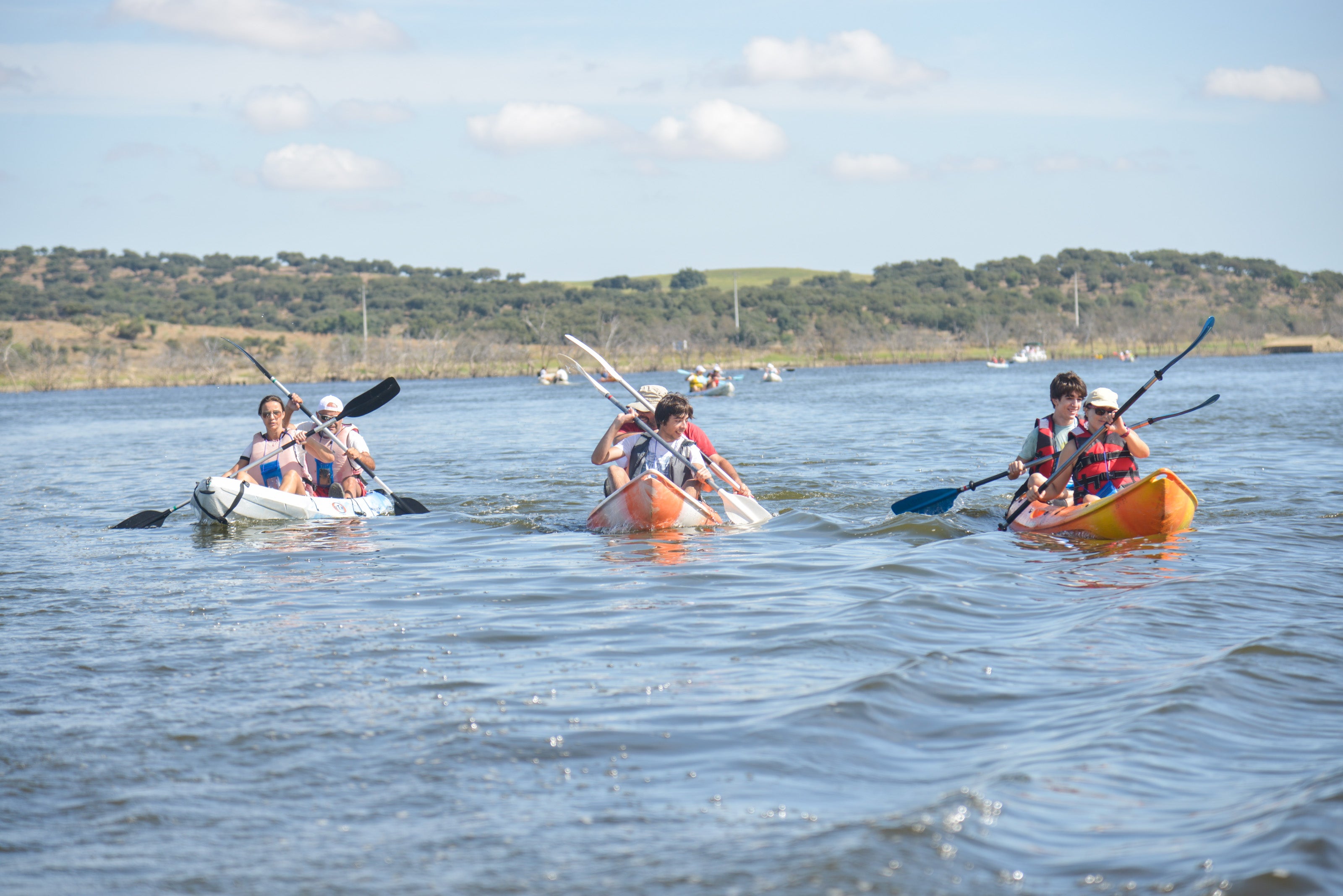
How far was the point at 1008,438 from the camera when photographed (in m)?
21.3

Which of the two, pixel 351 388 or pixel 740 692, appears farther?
pixel 351 388

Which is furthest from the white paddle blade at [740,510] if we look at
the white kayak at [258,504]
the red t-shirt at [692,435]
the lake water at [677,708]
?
the white kayak at [258,504]

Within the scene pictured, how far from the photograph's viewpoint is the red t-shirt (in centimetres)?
1012

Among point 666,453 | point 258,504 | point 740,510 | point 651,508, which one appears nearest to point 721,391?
point 740,510

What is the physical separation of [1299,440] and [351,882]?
746 inches

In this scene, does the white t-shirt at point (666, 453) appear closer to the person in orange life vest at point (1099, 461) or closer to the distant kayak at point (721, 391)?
the person in orange life vest at point (1099, 461)

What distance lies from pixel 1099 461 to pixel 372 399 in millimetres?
7148

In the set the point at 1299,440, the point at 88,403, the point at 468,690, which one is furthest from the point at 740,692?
the point at 88,403

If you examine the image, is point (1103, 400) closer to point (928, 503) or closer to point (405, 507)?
point (928, 503)

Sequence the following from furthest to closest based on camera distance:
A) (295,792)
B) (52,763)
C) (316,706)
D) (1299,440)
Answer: (1299,440)
(316,706)
(52,763)
(295,792)

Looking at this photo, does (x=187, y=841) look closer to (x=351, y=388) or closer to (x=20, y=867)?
(x=20, y=867)

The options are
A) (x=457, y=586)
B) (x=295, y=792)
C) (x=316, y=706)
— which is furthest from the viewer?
(x=457, y=586)

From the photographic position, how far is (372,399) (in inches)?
480

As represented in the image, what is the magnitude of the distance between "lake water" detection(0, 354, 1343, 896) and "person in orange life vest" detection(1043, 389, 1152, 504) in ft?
1.70
